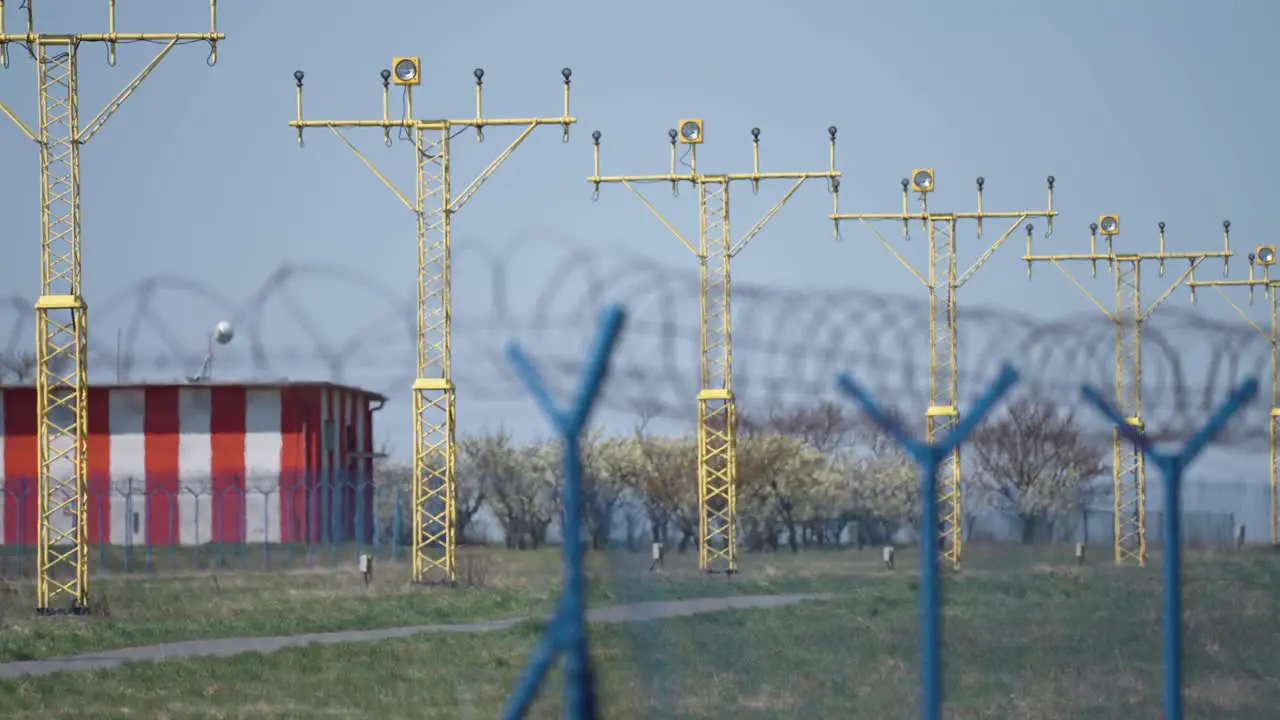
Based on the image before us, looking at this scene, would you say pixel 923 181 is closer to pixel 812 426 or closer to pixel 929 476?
pixel 812 426

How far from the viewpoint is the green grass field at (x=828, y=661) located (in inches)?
585

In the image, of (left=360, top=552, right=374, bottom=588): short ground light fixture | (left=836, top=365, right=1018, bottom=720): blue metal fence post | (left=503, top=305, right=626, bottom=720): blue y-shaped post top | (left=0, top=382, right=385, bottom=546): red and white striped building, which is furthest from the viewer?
(left=0, top=382, right=385, bottom=546): red and white striped building

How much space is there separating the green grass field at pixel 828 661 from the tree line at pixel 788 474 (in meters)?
9.05

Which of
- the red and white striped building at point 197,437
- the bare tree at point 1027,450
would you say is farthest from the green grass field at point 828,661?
the red and white striped building at point 197,437

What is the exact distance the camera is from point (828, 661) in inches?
711

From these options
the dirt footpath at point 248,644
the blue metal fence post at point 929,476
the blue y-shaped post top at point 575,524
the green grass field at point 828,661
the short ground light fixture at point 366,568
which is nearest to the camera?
the blue y-shaped post top at point 575,524

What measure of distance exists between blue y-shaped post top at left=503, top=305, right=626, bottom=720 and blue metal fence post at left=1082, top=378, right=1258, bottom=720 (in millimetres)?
3683

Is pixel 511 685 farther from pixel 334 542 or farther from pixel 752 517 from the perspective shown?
pixel 752 517

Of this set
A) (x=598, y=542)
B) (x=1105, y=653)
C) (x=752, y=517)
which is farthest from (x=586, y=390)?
(x=752, y=517)

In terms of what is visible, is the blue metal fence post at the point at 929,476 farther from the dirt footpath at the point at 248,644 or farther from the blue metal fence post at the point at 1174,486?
the dirt footpath at the point at 248,644

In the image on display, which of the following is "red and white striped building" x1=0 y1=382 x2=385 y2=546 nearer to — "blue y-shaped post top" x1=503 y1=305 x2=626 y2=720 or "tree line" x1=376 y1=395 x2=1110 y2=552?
"tree line" x1=376 y1=395 x2=1110 y2=552

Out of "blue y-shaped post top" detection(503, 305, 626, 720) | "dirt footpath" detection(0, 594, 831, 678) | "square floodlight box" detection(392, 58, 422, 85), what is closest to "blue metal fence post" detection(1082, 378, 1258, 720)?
"blue y-shaped post top" detection(503, 305, 626, 720)

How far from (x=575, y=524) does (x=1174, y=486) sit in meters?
4.64

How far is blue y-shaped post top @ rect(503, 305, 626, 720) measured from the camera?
876 cm
